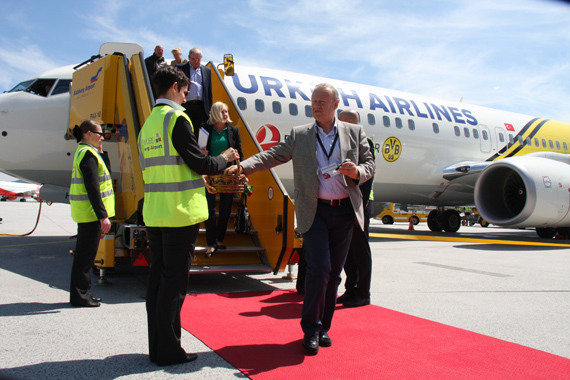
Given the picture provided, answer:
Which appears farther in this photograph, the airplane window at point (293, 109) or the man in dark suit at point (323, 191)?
the airplane window at point (293, 109)

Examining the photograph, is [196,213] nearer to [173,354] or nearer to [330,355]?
[173,354]

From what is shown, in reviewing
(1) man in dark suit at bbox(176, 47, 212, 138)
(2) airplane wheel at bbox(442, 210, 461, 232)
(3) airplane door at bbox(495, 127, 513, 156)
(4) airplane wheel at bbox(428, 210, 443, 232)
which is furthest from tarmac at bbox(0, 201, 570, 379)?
(4) airplane wheel at bbox(428, 210, 443, 232)

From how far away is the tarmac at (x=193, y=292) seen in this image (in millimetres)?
2455

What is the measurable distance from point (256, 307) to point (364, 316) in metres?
0.92

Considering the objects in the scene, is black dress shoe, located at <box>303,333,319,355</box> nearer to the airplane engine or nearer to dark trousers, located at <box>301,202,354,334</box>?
dark trousers, located at <box>301,202,354,334</box>

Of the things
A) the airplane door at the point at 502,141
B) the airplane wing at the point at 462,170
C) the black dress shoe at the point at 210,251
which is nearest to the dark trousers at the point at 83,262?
the black dress shoe at the point at 210,251

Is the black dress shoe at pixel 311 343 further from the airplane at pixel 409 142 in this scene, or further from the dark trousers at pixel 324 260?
the airplane at pixel 409 142

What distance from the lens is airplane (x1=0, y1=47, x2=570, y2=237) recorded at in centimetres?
707

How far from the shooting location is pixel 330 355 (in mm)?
2715

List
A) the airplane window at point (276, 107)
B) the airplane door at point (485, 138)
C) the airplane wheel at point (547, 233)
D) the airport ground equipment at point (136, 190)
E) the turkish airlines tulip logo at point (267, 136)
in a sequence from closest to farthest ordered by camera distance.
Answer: the airport ground equipment at point (136, 190) → the turkish airlines tulip logo at point (267, 136) → the airplane window at point (276, 107) → the airplane door at point (485, 138) → the airplane wheel at point (547, 233)

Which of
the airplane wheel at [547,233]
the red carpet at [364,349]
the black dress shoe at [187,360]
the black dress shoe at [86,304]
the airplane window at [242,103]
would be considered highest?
the airplane window at [242,103]

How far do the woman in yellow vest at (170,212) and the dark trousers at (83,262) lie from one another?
4.77 ft

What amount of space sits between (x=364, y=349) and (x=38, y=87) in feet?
22.4

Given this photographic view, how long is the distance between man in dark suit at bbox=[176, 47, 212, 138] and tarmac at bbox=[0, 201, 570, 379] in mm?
1981
